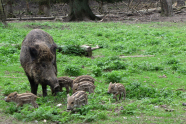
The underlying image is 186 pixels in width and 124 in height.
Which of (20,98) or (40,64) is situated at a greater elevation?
(40,64)

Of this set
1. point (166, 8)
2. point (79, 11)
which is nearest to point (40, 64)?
point (79, 11)

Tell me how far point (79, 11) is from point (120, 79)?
21.3 metres

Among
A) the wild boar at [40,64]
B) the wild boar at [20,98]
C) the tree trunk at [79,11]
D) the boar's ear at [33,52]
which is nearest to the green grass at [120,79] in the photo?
the wild boar at [20,98]

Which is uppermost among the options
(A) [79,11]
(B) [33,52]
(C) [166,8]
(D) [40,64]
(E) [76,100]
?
(B) [33,52]

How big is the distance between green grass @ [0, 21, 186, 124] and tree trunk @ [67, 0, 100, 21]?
10715 millimetres

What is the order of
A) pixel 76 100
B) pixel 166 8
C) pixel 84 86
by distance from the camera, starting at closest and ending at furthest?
→ pixel 76 100, pixel 84 86, pixel 166 8

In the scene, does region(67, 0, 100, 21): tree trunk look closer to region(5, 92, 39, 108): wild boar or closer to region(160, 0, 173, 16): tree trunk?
region(160, 0, 173, 16): tree trunk

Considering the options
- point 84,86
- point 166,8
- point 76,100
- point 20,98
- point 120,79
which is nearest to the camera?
point 76,100

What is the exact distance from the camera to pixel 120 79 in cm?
989

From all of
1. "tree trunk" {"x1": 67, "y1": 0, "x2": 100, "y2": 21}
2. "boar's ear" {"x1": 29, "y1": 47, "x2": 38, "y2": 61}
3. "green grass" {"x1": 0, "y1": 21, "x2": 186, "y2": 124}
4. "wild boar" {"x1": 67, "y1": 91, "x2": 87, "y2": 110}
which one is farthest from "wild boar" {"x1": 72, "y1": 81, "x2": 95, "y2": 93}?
"tree trunk" {"x1": 67, "y1": 0, "x2": 100, "y2": 21}

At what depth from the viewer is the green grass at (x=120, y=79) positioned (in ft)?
20.2

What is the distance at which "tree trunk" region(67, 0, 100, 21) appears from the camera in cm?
2998

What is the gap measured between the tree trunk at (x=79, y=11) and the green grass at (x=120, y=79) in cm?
1071

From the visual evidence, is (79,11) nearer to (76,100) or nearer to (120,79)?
(120,79)
